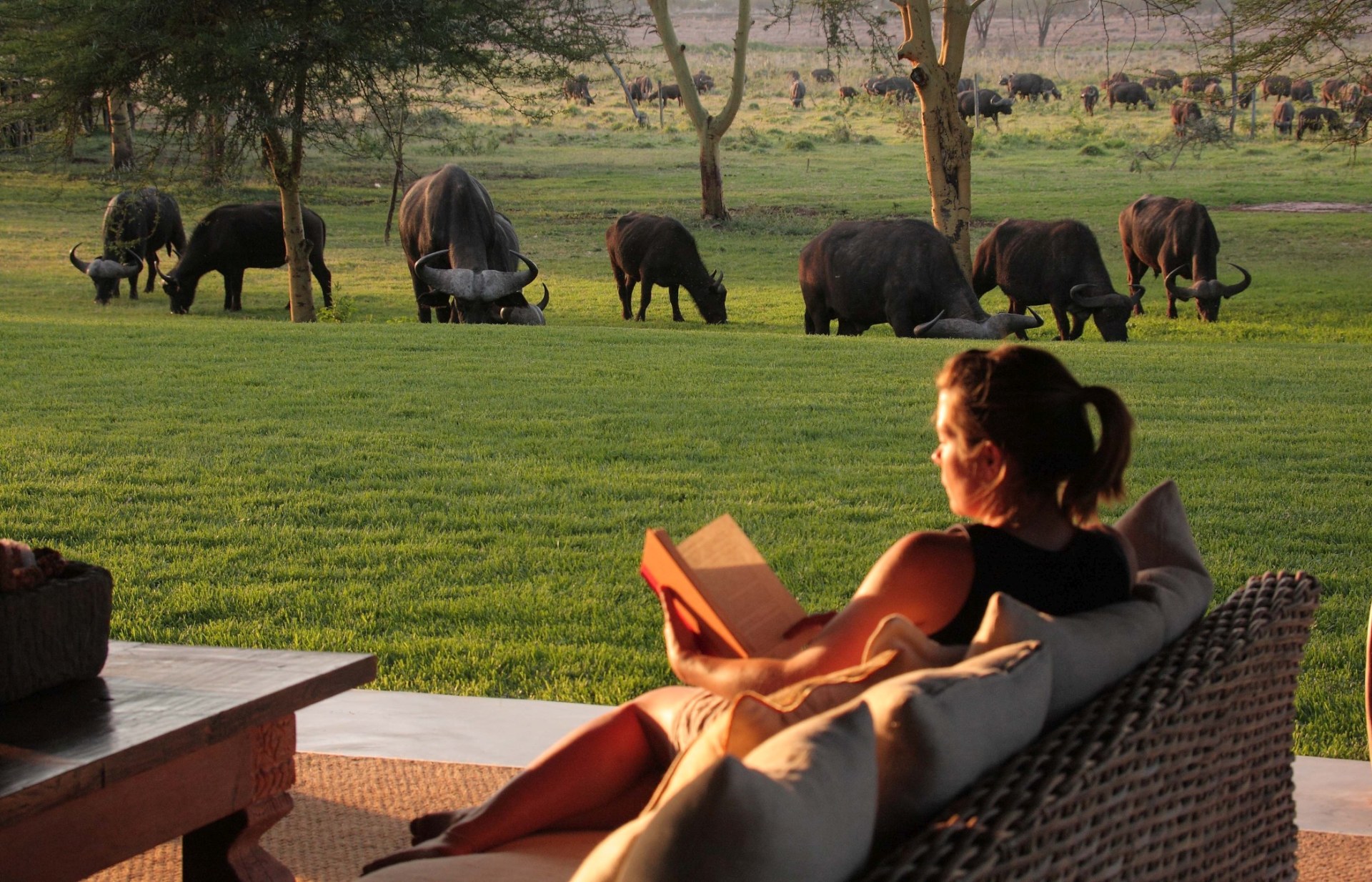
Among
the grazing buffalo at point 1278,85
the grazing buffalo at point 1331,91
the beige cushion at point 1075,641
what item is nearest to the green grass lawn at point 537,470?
the beige cushion at point 1075,641

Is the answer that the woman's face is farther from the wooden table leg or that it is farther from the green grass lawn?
the green grass lawn

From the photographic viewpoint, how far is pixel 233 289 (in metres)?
22.1

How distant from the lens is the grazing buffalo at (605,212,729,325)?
21609 mm

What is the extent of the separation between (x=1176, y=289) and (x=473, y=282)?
428 inches

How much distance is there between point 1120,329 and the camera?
62.4 ft

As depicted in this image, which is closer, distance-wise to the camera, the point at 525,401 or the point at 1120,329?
the point at 525,401

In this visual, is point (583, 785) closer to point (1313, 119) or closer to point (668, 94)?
point (1313, 119)

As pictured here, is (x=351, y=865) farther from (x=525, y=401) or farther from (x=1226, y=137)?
(x=1226, y=137)

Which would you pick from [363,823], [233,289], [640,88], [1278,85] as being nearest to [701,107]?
[233,289]

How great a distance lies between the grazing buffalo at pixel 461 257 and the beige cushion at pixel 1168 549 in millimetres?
16132

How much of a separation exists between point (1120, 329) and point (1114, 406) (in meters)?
17.5

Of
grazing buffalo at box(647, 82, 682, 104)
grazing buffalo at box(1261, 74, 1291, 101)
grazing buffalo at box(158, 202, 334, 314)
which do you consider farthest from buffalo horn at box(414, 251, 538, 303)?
grazing buffalo at box(1261, 74, 1291, 101)

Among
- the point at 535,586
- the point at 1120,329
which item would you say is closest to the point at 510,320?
the point at 1120,329

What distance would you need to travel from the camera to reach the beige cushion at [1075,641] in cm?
203
